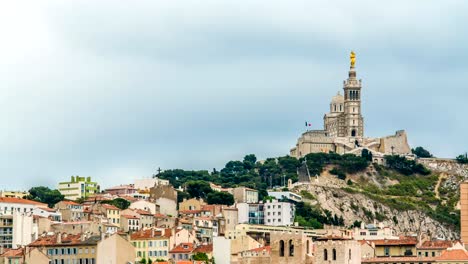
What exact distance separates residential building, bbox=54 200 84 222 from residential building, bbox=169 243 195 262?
18723 mm

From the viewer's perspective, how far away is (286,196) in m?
168

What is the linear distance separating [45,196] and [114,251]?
1977 inches

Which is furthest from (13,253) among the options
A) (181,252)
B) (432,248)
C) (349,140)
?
(349,140)

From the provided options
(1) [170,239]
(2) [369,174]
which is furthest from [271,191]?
(1) [170,239]

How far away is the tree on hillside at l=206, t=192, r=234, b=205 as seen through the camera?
529ft

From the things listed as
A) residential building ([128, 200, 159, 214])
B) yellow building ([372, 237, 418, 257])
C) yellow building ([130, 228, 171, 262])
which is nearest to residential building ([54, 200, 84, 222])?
residential building ([128, 200, 159, 214])

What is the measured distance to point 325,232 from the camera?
142500mm

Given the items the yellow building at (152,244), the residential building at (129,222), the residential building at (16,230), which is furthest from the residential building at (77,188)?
the yellow building at (152,244)

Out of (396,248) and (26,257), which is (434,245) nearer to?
(396,248)

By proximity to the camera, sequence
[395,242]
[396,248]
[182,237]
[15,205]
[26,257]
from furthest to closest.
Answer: [15,205], [395,242], [182,237], [396,248], [26,257]

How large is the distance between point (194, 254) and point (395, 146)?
78946 millimetres

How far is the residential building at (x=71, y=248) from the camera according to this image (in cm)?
11538

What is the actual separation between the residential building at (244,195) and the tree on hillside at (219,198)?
67 centimetres

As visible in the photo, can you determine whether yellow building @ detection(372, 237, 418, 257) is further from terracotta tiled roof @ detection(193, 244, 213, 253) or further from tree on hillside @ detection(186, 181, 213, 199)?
tree on hillside @ detection(186, 181, 213, 199)
